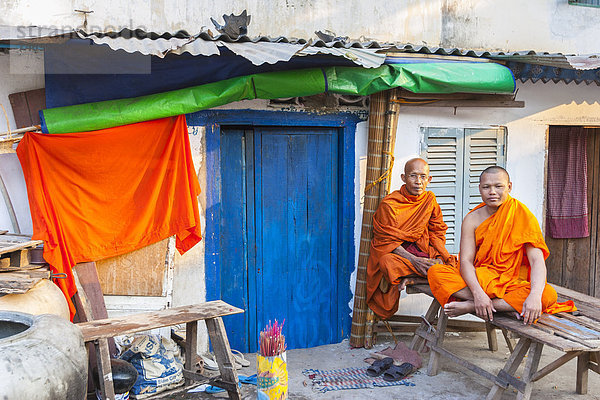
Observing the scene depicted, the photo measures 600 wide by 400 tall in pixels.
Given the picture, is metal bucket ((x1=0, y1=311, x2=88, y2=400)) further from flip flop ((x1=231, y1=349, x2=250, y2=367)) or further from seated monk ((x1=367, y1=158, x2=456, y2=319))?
seated monk ((x1=367, y1=158, x2=456, y2=319))

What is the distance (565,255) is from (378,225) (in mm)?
3359

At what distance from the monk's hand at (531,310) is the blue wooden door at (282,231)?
2192 millimetres

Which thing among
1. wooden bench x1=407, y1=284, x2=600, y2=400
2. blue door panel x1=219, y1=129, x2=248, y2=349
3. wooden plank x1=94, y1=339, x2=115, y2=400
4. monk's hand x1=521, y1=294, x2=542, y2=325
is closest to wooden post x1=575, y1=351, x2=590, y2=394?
wooden bench x1=407, y1=284, x2=600, y2=400

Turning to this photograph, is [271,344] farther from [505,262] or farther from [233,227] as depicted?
[505,262]

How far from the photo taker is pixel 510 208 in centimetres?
495

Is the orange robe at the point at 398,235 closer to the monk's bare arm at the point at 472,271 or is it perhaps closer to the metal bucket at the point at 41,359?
the monk's bare arm at the point at 472,271

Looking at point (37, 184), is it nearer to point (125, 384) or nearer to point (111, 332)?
point (111, 332)

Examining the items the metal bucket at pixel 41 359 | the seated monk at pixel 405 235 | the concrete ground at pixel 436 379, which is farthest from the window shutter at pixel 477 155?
the metal bucket at pixel 41 359

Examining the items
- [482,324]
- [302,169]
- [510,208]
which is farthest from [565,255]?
[302,169]

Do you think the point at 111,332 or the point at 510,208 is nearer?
the point at 111,332

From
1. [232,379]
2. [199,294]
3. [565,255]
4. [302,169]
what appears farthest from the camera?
[565,255]

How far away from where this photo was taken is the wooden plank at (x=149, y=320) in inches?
166

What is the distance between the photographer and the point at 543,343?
169 inches

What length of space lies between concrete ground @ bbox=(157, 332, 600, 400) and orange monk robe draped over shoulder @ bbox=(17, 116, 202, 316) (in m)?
1.42
